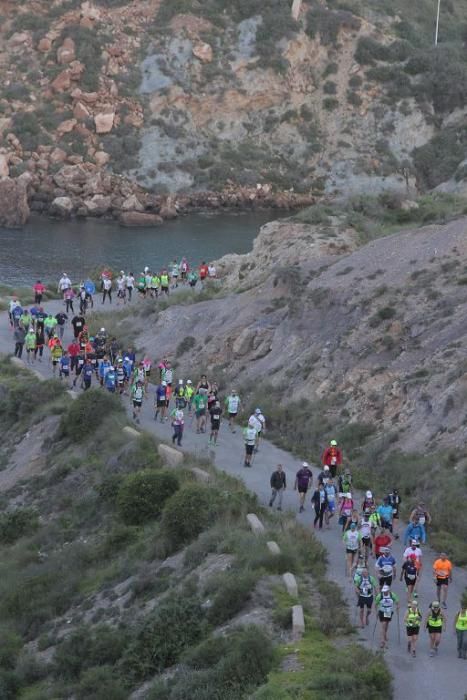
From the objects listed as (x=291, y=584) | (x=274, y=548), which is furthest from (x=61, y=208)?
(x=291, y=584)

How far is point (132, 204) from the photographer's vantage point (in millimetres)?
83438

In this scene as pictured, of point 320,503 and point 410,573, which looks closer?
point 410,573

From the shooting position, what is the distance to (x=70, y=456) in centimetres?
3162

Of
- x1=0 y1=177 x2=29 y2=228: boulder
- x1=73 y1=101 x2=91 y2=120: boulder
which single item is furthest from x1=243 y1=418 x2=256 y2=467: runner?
x1=73 y1=101 x2=91 y2=120: boulder

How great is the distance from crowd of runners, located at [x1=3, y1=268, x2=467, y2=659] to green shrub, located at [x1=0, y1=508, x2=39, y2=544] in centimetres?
403

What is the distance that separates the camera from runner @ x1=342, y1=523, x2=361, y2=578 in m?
22.4

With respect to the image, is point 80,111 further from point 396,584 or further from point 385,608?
point 385,608

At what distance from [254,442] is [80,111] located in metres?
64.1

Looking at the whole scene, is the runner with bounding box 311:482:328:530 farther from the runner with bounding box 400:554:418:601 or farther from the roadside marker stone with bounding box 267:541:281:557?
the runner with bounding box 400:554:418:601

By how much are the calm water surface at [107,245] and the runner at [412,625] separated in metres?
45.8

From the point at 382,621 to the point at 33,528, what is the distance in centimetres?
1140

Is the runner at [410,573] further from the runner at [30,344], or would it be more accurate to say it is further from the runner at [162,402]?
the runner at [30,344]

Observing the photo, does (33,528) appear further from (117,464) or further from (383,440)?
(383,440)

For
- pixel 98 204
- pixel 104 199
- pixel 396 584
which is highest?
pixel 104 199
